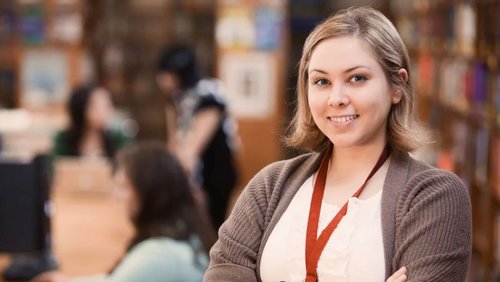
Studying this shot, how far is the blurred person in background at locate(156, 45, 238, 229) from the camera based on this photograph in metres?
4.66

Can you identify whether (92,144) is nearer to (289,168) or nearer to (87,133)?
(87,133)

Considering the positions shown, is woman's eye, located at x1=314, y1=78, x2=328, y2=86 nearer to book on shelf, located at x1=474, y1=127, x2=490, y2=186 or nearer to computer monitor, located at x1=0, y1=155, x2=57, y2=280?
computer monitor, located at x1=0, y1=155, x2=57, y2=280

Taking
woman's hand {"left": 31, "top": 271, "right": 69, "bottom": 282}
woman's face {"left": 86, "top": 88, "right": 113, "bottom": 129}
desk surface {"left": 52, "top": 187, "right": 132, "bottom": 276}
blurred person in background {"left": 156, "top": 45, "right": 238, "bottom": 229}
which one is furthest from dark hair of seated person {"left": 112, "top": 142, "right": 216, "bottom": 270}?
woman's face {"left": 86, "top": 88, "right": 113, "bottom": 129}

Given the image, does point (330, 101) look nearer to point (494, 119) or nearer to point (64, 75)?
point (494, 119)

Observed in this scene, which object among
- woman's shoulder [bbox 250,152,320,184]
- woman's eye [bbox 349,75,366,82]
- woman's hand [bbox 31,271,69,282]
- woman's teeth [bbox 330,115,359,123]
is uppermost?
woman's eye [bbox 349,75,366,82]

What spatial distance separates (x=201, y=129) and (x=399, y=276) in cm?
329

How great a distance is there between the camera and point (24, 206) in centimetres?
344

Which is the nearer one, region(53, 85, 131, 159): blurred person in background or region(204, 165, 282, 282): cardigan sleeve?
region(204, 165, 282, 282): cardigan sleeve

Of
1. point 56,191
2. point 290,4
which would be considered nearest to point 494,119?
point 56,191

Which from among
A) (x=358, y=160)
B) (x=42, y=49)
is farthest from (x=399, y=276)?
(x=42, y=49)

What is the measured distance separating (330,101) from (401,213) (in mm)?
210

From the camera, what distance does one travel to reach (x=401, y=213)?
1458 mm

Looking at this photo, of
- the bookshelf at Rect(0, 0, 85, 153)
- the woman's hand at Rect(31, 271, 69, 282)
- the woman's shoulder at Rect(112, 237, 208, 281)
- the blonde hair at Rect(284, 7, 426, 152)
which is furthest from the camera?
the bookshelf at Rect(0, 0, 85, 153)

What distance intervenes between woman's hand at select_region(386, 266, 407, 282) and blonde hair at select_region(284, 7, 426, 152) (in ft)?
A: 0.75
